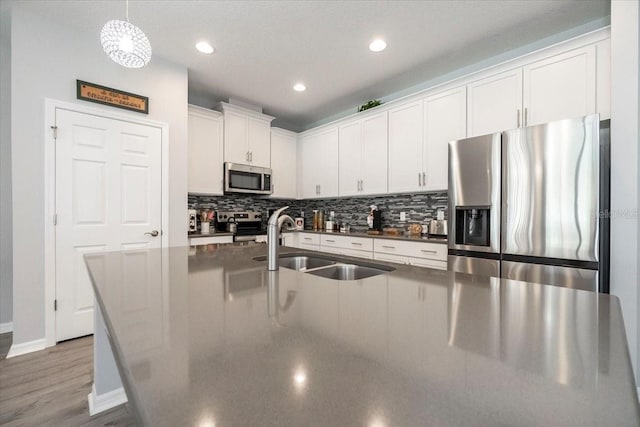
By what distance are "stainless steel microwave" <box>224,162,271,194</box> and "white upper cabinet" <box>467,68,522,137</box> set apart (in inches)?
102

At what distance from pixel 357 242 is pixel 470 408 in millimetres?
3116

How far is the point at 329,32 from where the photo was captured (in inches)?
96.7

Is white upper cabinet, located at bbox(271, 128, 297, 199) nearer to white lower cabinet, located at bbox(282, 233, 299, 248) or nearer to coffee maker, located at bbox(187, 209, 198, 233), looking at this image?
white lower cabinet, located at bbox(282, 233, 299, 248)

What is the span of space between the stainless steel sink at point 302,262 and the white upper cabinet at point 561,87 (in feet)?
6.82

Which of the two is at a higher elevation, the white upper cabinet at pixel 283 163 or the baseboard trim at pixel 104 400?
the white upper cabinet at pixel 283 163

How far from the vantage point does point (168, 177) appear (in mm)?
2957

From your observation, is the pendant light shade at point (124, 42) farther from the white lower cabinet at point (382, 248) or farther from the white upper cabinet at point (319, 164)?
the white upper cabinet at point (319, 164)

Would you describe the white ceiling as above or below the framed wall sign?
above

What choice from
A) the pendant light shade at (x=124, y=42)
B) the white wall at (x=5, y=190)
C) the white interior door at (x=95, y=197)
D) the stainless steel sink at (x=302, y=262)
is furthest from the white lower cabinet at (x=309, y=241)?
the white wall at (x=5, y=190)

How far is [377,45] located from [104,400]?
3.27 meters

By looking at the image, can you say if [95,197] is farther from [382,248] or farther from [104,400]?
[382,248]

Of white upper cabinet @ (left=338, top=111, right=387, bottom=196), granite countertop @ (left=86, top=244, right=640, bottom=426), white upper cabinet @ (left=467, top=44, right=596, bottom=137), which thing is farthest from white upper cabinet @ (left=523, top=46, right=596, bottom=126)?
granite countertop @ (left=86, top=244, right=640, bottom=426)

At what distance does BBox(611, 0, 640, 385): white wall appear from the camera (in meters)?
1.70

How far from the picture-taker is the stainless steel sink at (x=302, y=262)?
1699 mm
